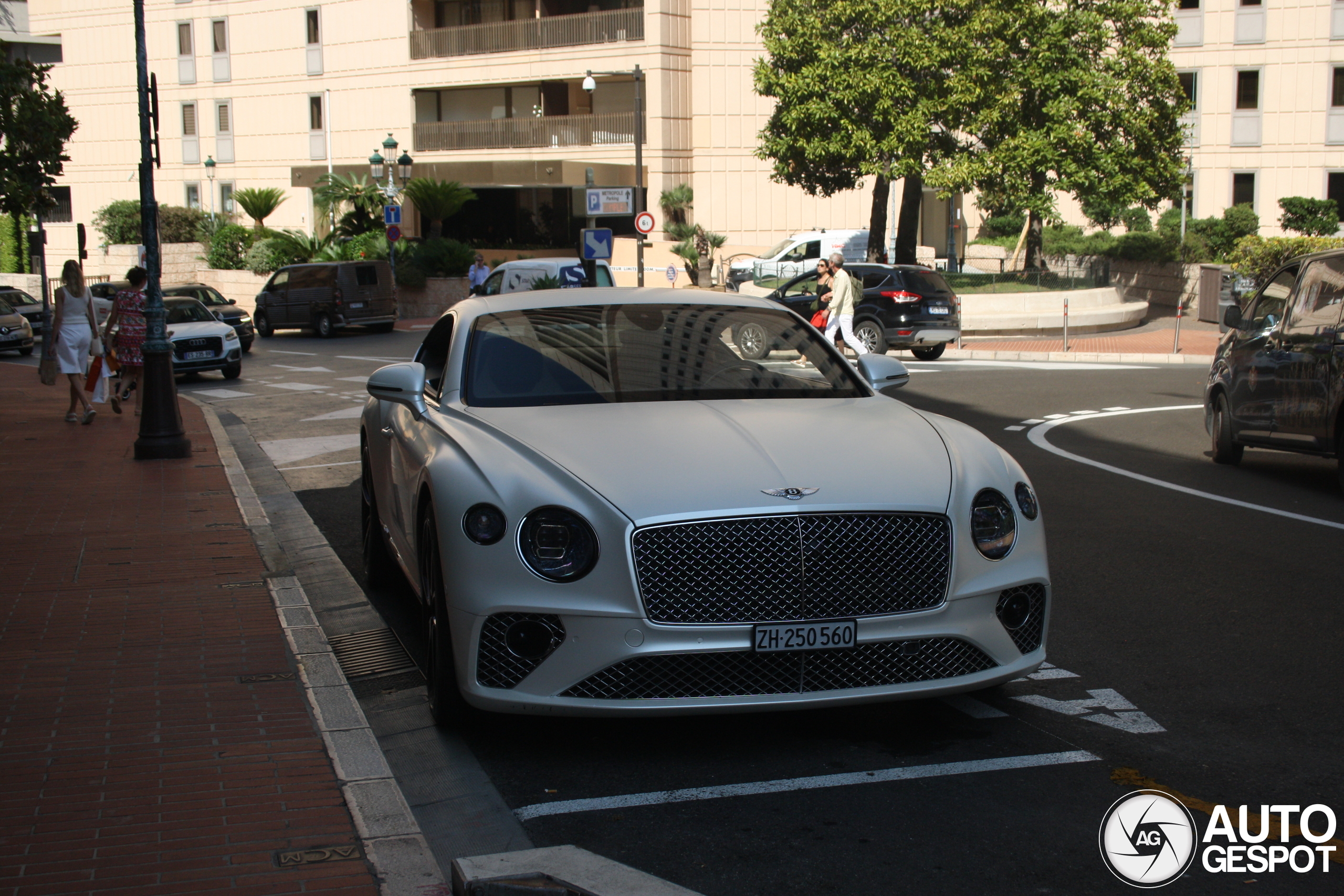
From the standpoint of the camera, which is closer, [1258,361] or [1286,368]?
[1286,368]

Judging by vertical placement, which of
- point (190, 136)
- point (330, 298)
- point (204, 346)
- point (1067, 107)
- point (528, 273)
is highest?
point (190, 136)

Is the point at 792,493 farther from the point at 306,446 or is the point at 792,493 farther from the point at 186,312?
the point at 186,312

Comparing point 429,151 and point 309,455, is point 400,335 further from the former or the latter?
point 309,455

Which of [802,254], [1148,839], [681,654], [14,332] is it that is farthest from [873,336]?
[14,332]

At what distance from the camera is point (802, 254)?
39875 mm

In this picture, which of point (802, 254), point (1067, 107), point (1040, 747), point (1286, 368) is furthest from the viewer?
point (802, 254)

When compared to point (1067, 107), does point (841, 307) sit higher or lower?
lower

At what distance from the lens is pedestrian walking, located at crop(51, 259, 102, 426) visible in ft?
49.9

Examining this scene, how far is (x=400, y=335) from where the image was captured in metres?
34.0

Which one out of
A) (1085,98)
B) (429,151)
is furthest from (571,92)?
(1085,98)

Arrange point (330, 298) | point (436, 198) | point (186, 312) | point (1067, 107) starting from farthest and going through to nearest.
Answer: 1. point (436, 198)
2. point (330, 298)
3. point (1067, 107)
4. point (186, 312)

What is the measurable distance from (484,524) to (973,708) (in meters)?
2.02

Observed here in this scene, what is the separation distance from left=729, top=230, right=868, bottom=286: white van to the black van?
9.91m

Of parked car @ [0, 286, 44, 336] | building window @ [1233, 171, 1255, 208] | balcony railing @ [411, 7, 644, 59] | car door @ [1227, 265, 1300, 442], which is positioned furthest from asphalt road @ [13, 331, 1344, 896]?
building window @ [1233, 171, 1255, 208]
